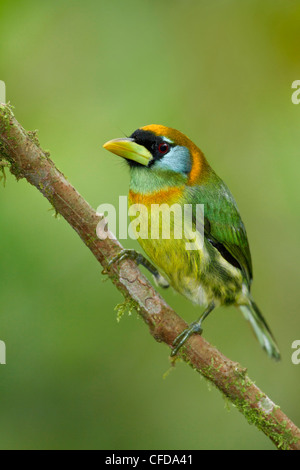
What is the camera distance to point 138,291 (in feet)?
8.93

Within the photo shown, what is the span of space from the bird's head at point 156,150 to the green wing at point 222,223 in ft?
0.33

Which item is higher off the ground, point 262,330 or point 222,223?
point 222,223

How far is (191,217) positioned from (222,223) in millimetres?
283

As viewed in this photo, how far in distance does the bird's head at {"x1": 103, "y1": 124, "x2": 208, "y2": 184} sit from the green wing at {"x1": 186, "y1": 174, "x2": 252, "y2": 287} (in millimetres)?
101

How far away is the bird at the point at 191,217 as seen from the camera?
10.0 feet

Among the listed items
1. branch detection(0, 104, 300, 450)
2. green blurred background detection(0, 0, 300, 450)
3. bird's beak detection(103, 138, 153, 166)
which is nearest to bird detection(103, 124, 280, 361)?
bird's beak detection(103, 138, 153, 166)

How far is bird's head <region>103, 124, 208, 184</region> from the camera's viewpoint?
3049 millimetres

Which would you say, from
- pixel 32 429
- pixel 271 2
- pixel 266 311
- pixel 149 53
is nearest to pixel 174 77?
pixel 149 53

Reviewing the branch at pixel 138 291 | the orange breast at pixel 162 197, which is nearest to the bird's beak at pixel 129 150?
the orange breast at pixel 162 197

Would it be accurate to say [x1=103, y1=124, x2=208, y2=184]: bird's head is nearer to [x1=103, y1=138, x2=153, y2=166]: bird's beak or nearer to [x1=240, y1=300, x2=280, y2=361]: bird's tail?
[x1=103, y1=138, x2=153, y2=166]: bird's beak

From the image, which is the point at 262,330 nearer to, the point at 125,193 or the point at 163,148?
the point at 125,193

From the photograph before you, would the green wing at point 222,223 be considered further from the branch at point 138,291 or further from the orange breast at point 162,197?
the branch at point 138,291

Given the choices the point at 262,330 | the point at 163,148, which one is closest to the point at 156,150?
the point at 163,148
